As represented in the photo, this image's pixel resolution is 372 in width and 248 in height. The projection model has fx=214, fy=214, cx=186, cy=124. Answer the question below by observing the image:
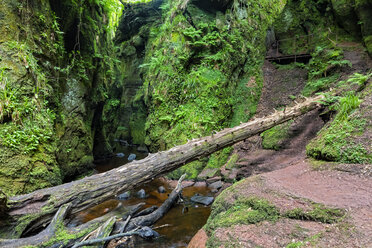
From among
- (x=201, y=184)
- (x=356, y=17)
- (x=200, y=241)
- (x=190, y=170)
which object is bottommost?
(x=201, y=184)

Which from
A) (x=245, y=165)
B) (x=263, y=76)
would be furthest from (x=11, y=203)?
(x=263, y=76)

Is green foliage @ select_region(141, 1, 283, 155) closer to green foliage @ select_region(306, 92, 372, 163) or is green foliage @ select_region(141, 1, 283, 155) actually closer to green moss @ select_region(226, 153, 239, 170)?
green moss @ select_region(226, 153, 239, 170)

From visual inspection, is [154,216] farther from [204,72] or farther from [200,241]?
[204,72]

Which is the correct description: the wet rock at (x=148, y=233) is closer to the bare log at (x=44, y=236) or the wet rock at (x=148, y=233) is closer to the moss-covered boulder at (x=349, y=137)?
the bare log at (x=44, y=236)

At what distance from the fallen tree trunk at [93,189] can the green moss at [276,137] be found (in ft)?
6.57

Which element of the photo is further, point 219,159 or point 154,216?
point 219,159

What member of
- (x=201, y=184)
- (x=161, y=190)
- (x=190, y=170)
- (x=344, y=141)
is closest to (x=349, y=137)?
(x=344, y=141)

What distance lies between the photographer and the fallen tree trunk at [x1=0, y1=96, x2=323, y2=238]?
→ 13.5ft

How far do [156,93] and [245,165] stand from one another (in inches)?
243

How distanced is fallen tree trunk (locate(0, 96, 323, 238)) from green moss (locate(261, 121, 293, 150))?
2004 mm

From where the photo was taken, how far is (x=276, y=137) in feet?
28.1

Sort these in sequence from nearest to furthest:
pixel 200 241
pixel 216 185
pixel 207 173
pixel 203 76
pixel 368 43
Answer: pixel 200 241
pixel 216 185
pixel 368 43
pixel 207 173
pixel 203 76

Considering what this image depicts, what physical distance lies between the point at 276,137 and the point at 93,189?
688 centimetres

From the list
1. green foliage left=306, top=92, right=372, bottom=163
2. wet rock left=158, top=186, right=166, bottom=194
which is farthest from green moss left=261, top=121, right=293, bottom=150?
wet rock left=158, top=186, right=166, bottom=194
